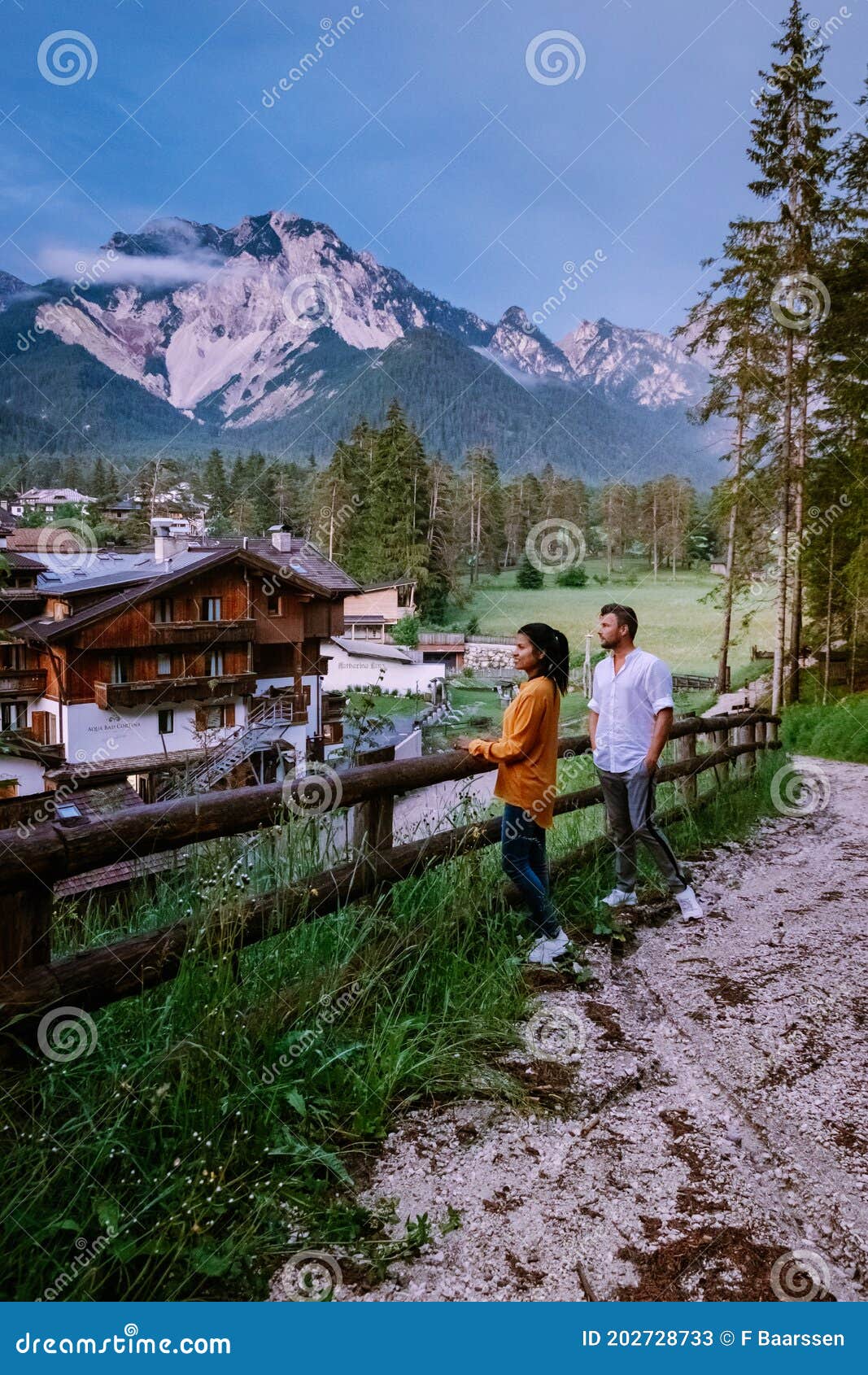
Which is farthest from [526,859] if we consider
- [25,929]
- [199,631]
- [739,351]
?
[739,351]

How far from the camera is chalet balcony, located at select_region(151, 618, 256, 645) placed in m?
13.8

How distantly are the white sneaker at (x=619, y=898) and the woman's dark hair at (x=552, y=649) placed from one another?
122cm

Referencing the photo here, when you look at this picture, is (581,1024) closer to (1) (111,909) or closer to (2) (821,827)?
(1) (111,909)

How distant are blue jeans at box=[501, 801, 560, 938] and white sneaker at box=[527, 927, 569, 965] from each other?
0.07 feet

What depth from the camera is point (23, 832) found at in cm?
171

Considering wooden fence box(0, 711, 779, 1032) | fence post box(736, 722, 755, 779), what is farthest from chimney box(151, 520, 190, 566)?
wooden fence box(0, 711, 779, 1032)

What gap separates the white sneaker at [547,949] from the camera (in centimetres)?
298

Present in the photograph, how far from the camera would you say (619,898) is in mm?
3721

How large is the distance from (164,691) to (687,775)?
1152 centimetres

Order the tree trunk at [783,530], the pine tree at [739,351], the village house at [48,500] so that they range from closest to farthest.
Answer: the tree trunk at [783,530] < the pine tree at [739,351] < the village house at [48,500]

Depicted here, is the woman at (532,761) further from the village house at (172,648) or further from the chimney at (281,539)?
the chimney at (281,539)

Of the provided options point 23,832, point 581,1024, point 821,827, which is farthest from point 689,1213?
point 821,827

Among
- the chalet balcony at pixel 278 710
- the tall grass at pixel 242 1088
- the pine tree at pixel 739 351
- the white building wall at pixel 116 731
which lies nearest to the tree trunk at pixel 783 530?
the pine tree at pixel 739 351
